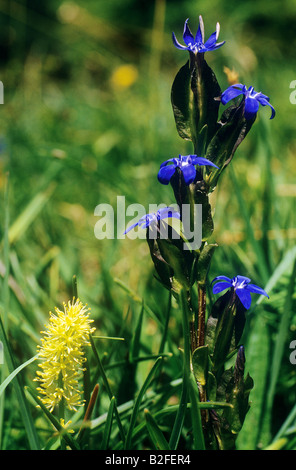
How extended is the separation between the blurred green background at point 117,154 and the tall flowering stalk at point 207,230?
8.4 inches

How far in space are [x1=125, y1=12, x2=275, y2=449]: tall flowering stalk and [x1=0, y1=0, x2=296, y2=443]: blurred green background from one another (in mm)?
213

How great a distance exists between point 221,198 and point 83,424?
128 cm

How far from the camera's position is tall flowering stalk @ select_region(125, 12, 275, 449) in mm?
652

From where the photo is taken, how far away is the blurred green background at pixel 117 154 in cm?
120

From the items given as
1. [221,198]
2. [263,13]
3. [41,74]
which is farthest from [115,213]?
[263,13]

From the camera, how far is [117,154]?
2.24 meters

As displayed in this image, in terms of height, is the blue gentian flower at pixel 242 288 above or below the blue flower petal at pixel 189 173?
below

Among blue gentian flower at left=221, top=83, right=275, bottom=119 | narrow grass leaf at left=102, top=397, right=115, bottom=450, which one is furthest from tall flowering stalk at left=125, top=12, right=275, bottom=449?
narrow grass leaf at left=102, top=397, right=115, bottom=450

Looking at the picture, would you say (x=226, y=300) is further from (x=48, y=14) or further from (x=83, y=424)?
(x=48, y=14)

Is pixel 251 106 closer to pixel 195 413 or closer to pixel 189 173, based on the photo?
pixel 189 173

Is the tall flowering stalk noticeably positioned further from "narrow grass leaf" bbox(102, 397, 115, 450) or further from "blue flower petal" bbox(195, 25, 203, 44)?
"narrow grass leaf" bbox(102, 397, 115, 450)

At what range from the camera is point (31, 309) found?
1159 millimetres

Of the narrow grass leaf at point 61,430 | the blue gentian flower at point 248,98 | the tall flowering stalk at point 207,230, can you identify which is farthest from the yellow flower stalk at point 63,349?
the blue gentian flower at point 248,98

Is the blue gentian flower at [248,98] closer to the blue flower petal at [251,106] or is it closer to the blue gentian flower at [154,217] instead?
the blue flower petal at [251,106]
